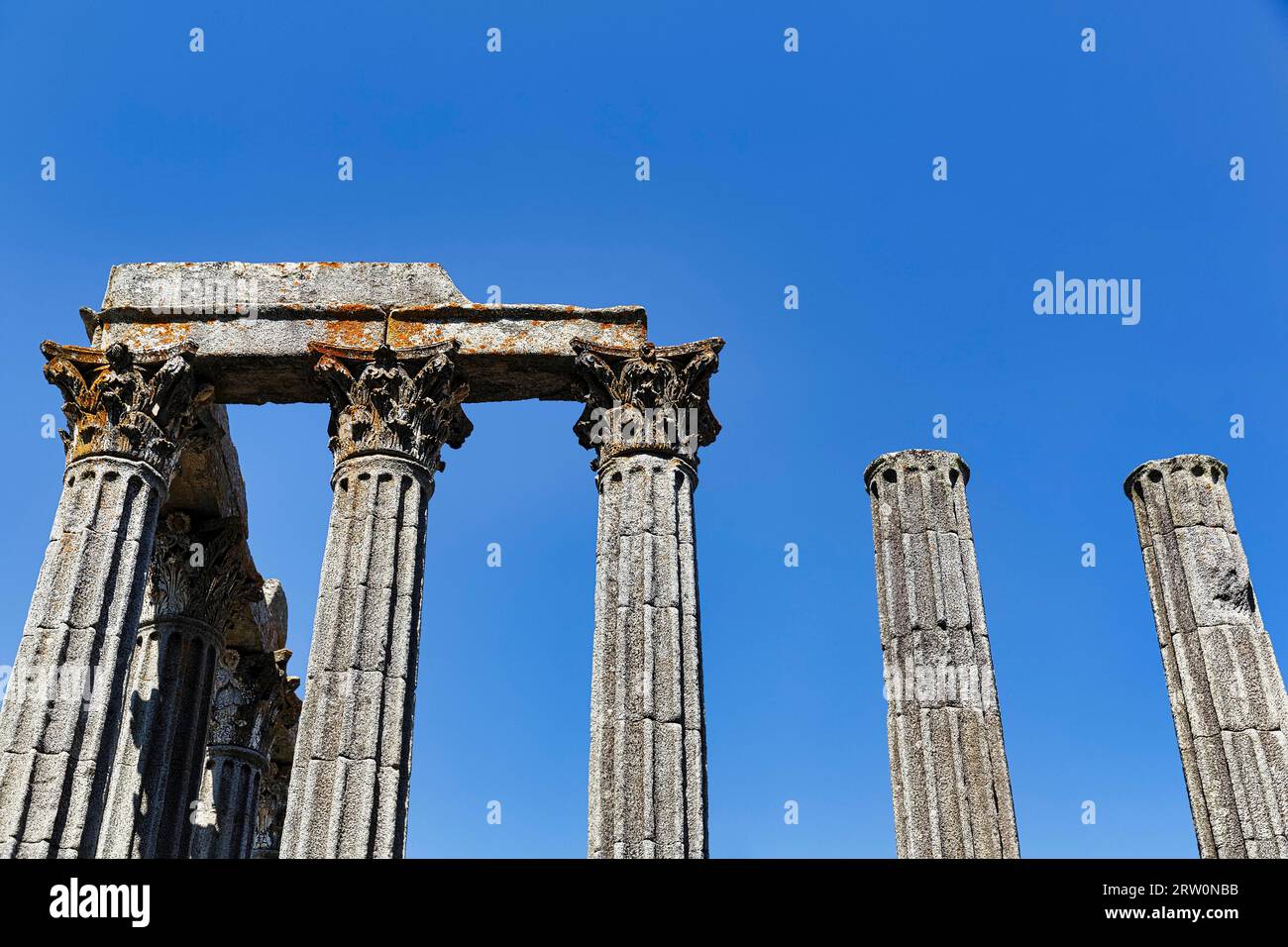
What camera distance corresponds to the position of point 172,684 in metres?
19.8

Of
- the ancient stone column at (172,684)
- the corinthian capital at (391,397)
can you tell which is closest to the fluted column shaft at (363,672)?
the corinthian capital at (391,397)

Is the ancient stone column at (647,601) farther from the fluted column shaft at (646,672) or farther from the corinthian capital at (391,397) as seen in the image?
the corinthian capital at (391,397)

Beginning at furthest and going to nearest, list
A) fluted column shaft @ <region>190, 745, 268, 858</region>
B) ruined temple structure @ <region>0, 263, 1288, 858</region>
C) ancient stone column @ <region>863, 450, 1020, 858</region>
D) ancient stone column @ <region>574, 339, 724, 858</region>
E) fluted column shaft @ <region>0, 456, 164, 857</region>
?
fluted column shaft @ <region>190, 745, 268, 858</region> < ancient stone column @ <region>863, 450, 1020, 858</region> < ruined temple structure @ <region>0, 263, 1288, 858</region> < fluted column shaft @ <region>0, 456, 164, 857</region> < ancient stone column @ <region>574, 339, 724, 858</region>

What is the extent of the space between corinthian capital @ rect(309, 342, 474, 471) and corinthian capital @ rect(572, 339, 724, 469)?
1766mm

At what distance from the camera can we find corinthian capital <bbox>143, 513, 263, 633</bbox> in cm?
2027

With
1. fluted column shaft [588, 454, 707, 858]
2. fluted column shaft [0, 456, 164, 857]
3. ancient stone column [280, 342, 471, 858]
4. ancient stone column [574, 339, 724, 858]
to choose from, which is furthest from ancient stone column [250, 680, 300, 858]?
fluted column shaft [588, 454, 707, 858]

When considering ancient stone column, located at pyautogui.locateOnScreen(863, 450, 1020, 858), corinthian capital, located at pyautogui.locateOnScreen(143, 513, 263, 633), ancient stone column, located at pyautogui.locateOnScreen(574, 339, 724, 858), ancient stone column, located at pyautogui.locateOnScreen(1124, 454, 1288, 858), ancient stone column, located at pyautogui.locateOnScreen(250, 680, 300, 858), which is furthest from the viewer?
ancient stone column, located at pyautogui.locateOnScreen(250, 680, 300, 858)

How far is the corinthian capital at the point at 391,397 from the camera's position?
16875mm

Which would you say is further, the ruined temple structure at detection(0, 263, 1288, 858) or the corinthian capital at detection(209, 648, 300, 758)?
the corinthian capital at detection(209, 648, 300, 758)

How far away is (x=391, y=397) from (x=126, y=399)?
11.3 feet

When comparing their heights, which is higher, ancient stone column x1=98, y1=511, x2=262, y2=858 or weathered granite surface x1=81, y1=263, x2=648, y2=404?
weathered granite surface x1=81, y1=263, x2=648, y2=404

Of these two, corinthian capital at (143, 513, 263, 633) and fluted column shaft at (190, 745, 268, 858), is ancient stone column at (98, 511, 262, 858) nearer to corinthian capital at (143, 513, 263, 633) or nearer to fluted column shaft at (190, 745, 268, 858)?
corinthian capital at (143, 513, 263, 633)
